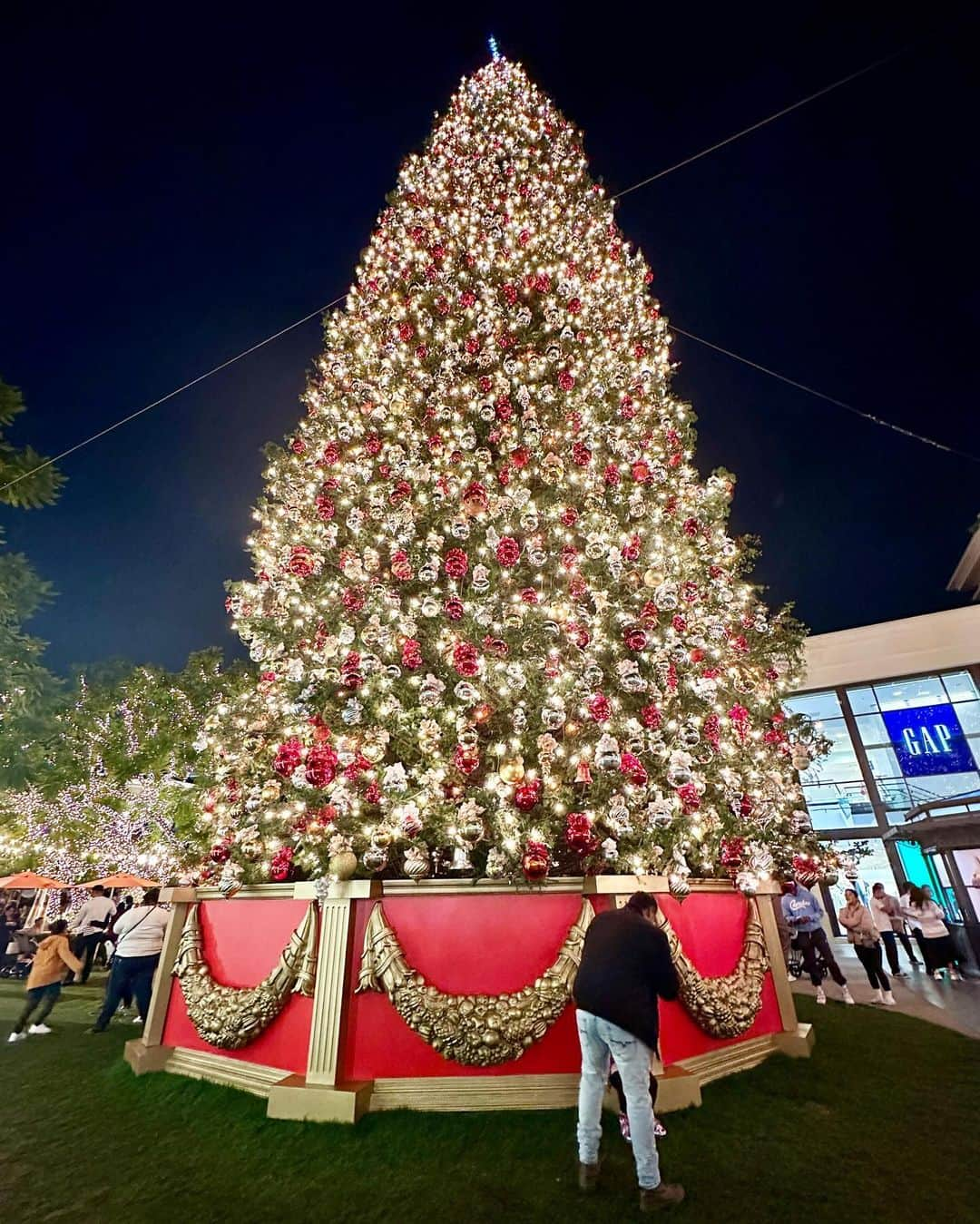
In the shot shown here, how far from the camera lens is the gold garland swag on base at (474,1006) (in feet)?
11.8

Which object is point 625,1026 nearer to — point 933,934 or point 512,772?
point 512,772

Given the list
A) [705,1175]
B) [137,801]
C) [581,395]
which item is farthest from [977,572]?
[137,801]

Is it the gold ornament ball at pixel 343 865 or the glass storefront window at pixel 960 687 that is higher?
the glass storefront window at pixel 960 687

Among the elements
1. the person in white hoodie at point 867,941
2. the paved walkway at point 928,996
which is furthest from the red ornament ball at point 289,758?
the person in white hoodie at point 867,941

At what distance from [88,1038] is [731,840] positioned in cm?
715

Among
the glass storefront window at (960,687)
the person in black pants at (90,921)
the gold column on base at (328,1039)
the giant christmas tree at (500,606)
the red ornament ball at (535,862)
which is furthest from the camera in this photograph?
the glass storefront window at (960,687)

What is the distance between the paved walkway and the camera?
6293 mm

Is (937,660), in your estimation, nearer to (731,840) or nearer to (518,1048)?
(731,840)

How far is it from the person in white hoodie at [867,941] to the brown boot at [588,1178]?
252 inches

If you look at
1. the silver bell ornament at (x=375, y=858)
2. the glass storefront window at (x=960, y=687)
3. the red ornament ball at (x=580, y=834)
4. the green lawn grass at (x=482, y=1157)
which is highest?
the glass storefront window at (x=960, y=687)

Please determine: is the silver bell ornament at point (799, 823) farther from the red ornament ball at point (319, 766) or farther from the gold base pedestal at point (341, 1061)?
the red ornament ball at point (319, 766)

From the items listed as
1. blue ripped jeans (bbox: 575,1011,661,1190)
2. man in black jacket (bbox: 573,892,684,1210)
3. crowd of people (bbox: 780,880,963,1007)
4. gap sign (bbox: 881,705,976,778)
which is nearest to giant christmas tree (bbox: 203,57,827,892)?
man in black jacket (bbox: 573,892,684,1210)

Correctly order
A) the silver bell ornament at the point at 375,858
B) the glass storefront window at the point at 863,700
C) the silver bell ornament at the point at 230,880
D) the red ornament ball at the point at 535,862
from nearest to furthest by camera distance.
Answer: the red ornament ball at the point at 535,862, the silver bell ornament at the point at 375,858, the silver bell ornament at the point at 230,880, the glass storefront window at the point at 863,700

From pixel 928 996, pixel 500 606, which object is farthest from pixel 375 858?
pixel 928 996
